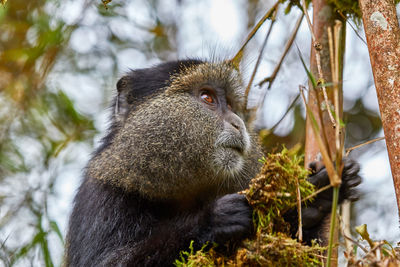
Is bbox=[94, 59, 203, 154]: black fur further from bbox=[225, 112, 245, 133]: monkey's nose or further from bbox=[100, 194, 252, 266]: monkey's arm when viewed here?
bbox=[100, 194, 252, 266]: monkey's arm

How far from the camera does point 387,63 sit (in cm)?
319

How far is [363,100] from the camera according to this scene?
381 inches

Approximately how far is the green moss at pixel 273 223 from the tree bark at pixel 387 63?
2.04 ft

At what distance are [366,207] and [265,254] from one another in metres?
6.29

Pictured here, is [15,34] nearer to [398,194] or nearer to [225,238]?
[225,238]

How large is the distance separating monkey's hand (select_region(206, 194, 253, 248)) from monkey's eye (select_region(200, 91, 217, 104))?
5.24 feet

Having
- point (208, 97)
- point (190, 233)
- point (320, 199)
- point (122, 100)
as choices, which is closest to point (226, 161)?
point (208, 97)

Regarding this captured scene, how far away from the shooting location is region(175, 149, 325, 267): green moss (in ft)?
9.82

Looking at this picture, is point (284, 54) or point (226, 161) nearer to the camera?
point (226, 161)

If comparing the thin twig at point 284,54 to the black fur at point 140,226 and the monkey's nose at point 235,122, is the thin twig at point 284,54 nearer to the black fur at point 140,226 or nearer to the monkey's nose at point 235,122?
the monkey's nose at point 235,122

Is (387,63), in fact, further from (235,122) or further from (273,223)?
(235,122)

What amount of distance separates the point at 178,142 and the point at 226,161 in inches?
19.4

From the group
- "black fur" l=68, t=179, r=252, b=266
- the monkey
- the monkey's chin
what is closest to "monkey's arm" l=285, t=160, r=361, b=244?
the monkey

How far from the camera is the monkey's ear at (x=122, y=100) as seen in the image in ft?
17.2
